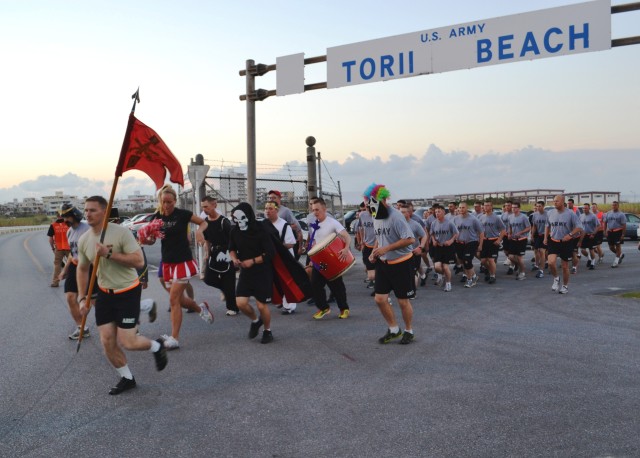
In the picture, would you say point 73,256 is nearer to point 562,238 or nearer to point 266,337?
point 266,337

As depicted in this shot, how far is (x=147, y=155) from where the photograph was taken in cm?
561

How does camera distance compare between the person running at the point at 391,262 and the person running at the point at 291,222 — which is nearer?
the person running at the point at 391,262

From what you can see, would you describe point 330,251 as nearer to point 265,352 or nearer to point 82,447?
point 265,352

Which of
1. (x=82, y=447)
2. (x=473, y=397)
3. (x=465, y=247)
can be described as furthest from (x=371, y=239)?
(x=82, y=447)

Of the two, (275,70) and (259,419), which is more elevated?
(275,70)

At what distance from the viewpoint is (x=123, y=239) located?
5.02 meters

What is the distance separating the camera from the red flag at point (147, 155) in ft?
17.6

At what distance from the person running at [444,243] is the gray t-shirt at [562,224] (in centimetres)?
189

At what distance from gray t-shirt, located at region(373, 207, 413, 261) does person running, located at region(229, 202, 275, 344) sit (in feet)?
4.77

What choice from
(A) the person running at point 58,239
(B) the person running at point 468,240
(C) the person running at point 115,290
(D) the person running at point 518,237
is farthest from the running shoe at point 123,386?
(D) the person running at point 518,237

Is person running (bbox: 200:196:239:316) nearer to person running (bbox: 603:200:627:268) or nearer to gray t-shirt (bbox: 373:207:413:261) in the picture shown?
gray t-shirt (bbox: 373:207:413:261)

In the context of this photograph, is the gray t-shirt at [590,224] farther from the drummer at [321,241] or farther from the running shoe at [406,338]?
the running shoe at [406,338]

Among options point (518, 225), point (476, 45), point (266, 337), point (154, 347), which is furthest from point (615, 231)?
point (154, 347)

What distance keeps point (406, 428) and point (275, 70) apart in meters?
9.67
